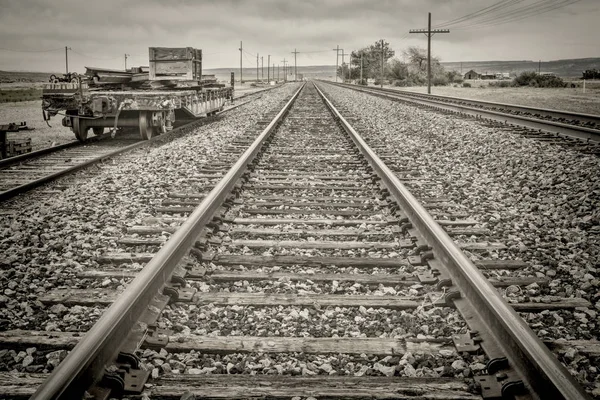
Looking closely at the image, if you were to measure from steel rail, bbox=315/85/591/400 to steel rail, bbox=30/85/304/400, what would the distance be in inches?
76.7

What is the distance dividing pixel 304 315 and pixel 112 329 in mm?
1125

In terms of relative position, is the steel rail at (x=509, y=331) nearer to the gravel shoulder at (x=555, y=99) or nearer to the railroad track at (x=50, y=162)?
the railroad track at (x=50, y=162)

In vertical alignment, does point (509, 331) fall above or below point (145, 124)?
below

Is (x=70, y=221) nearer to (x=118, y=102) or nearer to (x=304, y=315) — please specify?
(x=304, y=315)

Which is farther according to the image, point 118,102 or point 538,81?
point 538,81

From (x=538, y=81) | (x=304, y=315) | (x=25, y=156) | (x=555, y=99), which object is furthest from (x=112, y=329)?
(x=538, y=81)

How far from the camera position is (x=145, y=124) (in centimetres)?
1162

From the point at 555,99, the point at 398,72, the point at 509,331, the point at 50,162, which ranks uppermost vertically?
the point at 398,72

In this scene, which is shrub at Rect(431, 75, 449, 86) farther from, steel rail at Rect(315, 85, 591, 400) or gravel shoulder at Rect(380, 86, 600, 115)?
steel rail at Rect(315, 85, 591, 400)

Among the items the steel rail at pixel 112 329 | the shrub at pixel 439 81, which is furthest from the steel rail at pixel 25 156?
the shrub at pixel 439 81

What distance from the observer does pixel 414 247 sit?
4156mm

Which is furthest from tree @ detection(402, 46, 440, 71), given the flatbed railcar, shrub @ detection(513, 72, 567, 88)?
the flatbed railcar

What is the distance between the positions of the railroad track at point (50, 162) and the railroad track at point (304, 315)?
2.82 metres

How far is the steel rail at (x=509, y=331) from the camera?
2.06m
